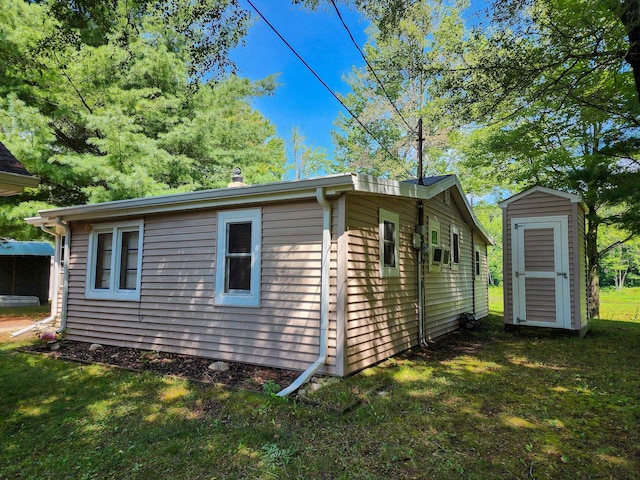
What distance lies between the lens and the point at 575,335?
717cm

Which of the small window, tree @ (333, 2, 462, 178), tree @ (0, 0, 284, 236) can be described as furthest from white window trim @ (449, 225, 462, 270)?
tree @ (333, 2, 462, 178)

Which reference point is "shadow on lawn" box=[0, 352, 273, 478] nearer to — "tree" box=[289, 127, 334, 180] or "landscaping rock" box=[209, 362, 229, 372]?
"landscaping rock" box=[209, 362, 229, 372]

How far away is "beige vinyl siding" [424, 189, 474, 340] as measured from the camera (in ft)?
23.6

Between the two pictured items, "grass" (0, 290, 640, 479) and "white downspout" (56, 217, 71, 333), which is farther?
"white downspout" (56, 217, 71, 333)

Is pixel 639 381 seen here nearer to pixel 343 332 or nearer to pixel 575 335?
pixel 575 335

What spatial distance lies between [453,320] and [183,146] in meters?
9.86

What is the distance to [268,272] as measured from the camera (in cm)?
514

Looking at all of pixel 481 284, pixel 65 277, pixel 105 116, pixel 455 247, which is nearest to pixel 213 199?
pixel 65 277

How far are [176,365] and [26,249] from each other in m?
A: 14.0

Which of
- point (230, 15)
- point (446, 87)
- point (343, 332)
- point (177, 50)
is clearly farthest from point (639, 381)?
point (177, 50)

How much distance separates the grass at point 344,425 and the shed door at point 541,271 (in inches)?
87.4

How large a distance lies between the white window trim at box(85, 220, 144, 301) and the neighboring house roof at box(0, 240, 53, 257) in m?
10.4

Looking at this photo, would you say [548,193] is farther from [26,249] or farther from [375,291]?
[26,249]

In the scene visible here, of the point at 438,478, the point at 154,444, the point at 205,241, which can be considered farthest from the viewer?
the point at 205,241
